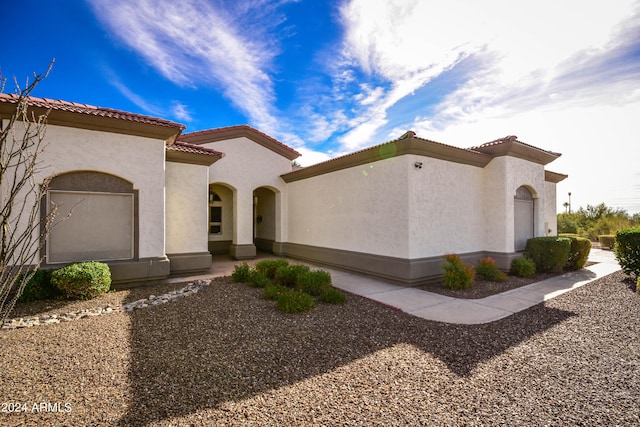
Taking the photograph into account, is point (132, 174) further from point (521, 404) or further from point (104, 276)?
point (521, 404)

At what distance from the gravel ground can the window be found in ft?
32.2

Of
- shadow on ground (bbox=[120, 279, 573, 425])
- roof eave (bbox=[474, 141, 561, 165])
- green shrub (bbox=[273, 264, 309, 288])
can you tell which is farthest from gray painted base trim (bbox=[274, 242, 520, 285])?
roof eave (bbox=[474, 141, 561, 165])

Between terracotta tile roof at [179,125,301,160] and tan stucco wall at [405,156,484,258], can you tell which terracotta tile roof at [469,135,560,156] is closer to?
tan stucco wall at [405,156,484,258]

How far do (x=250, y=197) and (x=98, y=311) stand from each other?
857cm

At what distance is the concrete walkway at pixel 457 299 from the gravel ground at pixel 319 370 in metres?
0.44

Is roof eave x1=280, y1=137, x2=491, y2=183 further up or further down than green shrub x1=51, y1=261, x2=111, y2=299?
further up

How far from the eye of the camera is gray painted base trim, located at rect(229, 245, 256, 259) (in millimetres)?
13766

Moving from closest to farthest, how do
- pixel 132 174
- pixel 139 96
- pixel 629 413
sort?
pixel 629 413
pixel 132 174
pixel 139 96

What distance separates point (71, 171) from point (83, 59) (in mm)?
3043

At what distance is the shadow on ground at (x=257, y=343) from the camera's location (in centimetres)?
358

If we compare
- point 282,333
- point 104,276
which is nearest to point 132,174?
point 104,276

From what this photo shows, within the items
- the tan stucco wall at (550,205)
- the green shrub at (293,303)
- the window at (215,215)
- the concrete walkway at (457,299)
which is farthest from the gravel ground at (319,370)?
the tan stucco wall at (550,205)

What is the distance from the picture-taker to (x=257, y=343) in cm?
484

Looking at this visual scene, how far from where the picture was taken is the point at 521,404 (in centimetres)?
338
